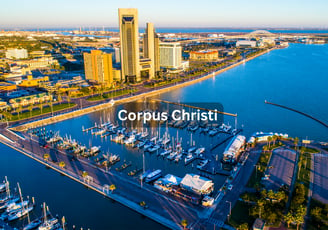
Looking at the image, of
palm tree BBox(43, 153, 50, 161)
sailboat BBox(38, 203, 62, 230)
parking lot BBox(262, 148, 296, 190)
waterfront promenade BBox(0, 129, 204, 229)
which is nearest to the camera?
sailboat BBox(38, 203, 62, 230)

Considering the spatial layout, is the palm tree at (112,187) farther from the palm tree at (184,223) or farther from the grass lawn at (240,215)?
the grass lawn at (240,215)

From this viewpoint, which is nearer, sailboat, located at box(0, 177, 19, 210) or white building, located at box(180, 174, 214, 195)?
sailboat, located at box(0, 177, 19, 210)

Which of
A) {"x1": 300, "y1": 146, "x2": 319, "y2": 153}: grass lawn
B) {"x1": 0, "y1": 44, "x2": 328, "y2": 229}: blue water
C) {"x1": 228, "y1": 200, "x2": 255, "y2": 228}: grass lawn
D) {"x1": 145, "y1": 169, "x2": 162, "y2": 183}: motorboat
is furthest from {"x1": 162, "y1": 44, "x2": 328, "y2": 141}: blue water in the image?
{"x1": 228, "y1": 200, "x2": 255, "y2": 228}: grass lawn

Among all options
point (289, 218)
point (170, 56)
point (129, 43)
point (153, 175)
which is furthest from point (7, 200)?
point (170, 56)

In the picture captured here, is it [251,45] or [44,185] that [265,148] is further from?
[251,45]

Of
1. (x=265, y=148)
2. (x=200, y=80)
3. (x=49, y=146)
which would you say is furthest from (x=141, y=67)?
(x=265, y=148)

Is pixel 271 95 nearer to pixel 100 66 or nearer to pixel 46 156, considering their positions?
pixel 100 66

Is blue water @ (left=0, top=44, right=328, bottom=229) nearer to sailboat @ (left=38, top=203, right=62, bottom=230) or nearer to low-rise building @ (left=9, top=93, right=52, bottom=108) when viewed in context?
sailboat @ (left=38, top=203, right=62, bottom=230)
